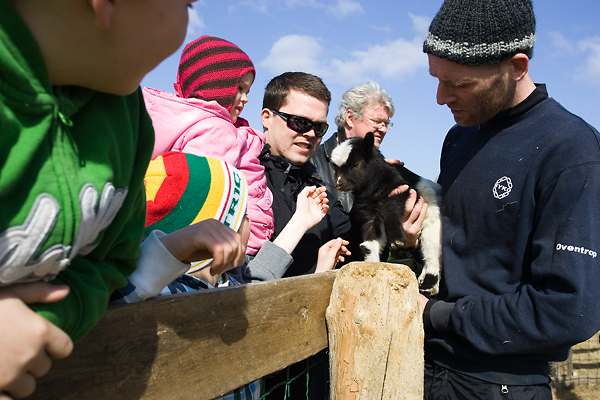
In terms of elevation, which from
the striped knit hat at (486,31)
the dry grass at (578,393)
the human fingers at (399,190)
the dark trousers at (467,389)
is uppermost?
the striped knit hat at (486,31)

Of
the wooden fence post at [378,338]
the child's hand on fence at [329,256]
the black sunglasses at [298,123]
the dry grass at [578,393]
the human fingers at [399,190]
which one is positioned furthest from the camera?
the dry grass at [578,393]

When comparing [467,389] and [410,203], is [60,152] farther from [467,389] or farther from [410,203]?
[410,203]

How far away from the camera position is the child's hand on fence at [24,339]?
27.5 inches

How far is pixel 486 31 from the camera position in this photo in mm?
2311

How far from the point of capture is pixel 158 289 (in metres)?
1.20

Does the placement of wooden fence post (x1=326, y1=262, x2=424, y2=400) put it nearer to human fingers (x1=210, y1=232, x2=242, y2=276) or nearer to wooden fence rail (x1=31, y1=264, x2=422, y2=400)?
wooden fence rail (x1=31, y1=264, x2=422, y2=400)

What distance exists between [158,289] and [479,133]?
7.18ft

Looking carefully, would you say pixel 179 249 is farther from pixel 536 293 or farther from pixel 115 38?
pixel 536 293

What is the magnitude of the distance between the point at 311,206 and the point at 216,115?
0.96m

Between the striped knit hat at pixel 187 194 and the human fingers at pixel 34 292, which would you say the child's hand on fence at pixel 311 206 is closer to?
the striped knit hat at pixel 187 194

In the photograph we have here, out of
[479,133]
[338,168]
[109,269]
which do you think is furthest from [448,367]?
[338,168]

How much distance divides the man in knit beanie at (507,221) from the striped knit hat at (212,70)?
128cm

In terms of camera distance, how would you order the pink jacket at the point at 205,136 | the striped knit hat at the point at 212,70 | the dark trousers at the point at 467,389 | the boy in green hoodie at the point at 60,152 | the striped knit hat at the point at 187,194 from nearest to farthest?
the boy in green hoodie at the point at 60,152 < the striped knit hat at the point at 187,194 < the dark trousers at the point at 467,389 < the pink jacket at the point at 205,136 < the striped knit hat at the point at 212,70

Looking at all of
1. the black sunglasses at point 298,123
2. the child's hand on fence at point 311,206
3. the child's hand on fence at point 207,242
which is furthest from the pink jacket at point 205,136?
the child's hand on fence at point 207,242
